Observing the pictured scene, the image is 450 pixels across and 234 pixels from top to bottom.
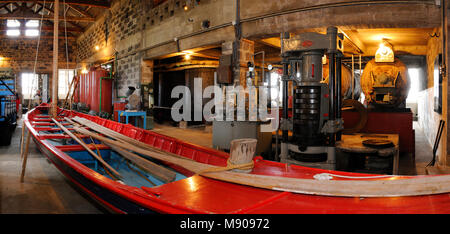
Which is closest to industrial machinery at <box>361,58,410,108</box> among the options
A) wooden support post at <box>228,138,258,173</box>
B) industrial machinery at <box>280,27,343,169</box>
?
industrial machinery at <box>280,27,343,169</box>

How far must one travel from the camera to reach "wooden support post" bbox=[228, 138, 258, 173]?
96.5 inches

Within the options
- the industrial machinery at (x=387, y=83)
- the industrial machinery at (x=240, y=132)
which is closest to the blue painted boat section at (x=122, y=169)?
the industrial machinery at (x=240, y=132)

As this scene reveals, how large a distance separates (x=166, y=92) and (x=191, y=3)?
6.14m

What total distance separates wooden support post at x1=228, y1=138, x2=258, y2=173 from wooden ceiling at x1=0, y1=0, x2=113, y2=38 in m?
11.3

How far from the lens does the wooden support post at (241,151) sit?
2.45m

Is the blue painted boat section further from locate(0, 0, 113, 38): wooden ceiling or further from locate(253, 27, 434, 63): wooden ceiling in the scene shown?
locate(0, 0, 113, 38): wooden ceiling

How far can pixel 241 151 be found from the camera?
97.3 inches

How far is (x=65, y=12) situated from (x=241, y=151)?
18.5 metres

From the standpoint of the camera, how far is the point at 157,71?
13891 mm

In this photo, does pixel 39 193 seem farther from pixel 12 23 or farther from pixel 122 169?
pixel 12 23

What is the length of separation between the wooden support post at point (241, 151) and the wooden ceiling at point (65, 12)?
11274 mm

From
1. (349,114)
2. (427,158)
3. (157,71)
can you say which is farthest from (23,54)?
(427,158)

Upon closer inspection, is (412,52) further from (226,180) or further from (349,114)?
(226,180)
